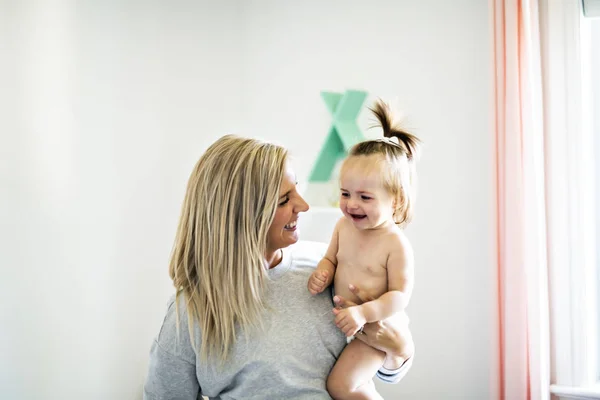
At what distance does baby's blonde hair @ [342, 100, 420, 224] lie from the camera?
1.55 metres

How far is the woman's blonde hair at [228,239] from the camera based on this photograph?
1.54 m

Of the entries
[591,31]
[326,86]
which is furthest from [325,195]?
[591,31]

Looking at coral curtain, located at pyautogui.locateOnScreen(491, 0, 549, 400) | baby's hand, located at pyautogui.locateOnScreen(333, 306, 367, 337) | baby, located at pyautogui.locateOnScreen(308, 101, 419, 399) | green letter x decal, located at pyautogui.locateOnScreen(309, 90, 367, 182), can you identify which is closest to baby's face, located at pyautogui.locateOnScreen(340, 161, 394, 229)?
baby, located at pyautogui.locateOnScreen(308, 101, 419, 399)

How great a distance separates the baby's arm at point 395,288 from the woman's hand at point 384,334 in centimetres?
5

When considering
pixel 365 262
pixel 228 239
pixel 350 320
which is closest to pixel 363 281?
pixel 365 262

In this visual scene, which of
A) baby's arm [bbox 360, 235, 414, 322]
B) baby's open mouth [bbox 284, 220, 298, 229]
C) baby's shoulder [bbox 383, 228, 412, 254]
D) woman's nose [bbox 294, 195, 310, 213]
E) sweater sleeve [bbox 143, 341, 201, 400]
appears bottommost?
sweater sleeve [bbox 143, 341, 201, 400]

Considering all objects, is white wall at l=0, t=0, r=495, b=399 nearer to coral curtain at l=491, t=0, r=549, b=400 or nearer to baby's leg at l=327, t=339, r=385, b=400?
coral curtain at l=491, t=0, r=549, b=400

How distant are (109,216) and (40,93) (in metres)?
0.57

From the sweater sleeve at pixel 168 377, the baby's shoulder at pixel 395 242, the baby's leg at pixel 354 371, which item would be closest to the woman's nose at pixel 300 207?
the baby's shoulder at pixel 395 242

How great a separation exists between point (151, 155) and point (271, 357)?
1.47 meters

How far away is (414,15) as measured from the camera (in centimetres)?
273

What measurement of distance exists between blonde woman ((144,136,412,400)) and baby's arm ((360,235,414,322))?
0.23ft

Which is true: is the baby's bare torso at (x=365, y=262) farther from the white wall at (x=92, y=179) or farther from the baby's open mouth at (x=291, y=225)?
the white wall at (x=92, y=179)

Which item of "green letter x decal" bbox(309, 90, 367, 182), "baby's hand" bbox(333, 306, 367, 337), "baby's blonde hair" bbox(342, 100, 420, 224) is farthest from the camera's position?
"green letter x decal" bbox(309, 90, 367, 182)
